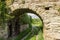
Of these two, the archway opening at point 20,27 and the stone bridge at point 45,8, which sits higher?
the stone bridge at point 45,8

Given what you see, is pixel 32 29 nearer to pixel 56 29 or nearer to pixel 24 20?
pixel 24 20

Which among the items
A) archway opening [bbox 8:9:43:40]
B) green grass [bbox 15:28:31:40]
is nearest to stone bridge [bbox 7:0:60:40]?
archway opening [bbox 8:9:43:40]

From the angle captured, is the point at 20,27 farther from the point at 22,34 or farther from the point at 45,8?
the point at 45,8

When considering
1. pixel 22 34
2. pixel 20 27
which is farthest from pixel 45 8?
pixel 20 27

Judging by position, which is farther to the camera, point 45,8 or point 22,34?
point 22,34

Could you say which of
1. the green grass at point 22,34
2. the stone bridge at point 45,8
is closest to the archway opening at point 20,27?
the green grass at point 22,34

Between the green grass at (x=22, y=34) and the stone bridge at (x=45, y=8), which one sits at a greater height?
the stone bridge at (x=45, y=8)

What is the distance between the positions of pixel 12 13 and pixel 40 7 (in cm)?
134

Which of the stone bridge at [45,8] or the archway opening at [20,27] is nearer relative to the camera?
the stone bridge at [45,8]

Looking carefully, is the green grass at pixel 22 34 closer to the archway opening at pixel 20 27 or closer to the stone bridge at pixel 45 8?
the archway opening at pixel 20 27

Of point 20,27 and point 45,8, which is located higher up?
point 45,8

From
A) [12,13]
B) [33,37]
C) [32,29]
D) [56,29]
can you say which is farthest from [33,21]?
[56,29]

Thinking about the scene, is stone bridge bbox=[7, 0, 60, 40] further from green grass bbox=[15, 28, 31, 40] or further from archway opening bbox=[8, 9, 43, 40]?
green grass bbox=[15, 28, 31, 40]

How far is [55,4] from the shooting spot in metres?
10.3
